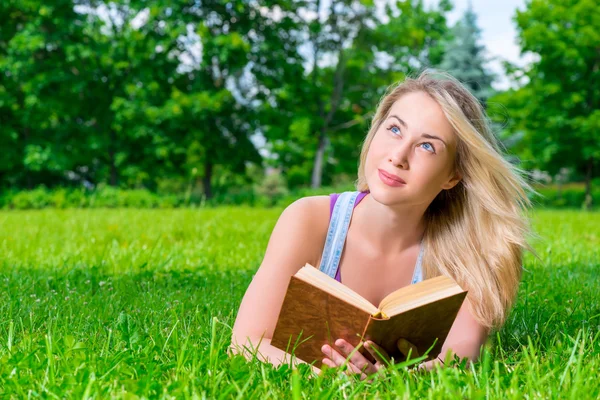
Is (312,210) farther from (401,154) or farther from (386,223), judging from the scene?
(401,154)

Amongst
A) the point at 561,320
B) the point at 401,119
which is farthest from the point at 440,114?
the point at 561,320

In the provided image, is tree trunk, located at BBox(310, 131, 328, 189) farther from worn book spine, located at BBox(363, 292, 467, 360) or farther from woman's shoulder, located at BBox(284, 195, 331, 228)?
worn book spine, located at BBox(363, 292, 467, 360)

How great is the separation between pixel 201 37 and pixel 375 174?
17634mm

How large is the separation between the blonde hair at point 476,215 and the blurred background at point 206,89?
45.8 feet

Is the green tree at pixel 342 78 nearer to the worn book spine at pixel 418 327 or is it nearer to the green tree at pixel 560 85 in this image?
the green tree at pixel 560 85

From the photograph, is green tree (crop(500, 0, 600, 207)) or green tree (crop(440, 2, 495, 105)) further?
green tree (crop(440, 2, 495, 105))

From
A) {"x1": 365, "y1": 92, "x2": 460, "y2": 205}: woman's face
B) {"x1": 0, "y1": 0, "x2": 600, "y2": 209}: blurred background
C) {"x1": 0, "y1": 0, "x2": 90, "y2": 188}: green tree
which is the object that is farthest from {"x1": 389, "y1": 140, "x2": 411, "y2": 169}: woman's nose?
{"x1": 0, "y1": 0, "x2": 90, "y2": 188}: green tree

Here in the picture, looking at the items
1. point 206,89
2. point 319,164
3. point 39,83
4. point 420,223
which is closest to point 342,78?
point 319,164

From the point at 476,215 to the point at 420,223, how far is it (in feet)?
0.89

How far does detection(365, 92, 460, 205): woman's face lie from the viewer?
7.84 feet

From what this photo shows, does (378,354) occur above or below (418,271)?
below

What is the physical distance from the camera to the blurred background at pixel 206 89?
62.6ft

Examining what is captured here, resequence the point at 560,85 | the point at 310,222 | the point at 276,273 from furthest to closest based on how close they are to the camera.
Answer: the point at 560,85 → the point at 310,222 → the point at 276,273

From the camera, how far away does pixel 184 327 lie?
2.81m
